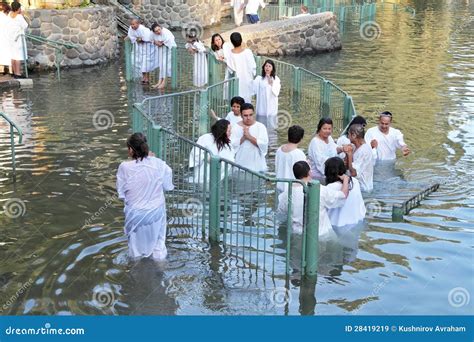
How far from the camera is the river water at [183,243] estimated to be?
8.35 m

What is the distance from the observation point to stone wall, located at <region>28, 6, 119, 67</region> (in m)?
20.8

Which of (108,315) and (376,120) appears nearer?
(108,315)

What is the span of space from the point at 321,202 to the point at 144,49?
10855 mm

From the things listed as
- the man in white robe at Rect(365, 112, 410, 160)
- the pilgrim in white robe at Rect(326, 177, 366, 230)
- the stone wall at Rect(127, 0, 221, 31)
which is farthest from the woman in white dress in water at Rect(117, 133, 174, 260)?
the stone wall at Rect(127, 0, 221, 31)

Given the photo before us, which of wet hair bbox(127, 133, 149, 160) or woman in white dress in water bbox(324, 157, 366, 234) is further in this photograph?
woman in white dress in water bbox(324, 157, 366, 234)

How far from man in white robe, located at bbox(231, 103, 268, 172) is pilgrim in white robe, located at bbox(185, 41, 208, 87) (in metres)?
6.36

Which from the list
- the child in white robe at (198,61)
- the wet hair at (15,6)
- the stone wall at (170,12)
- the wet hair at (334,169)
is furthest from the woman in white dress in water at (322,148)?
the stone wall at (170,12)

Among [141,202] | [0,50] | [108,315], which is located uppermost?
[0,50]

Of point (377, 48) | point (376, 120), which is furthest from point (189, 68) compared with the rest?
point (377, 48)

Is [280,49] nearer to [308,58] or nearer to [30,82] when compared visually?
[308,58]

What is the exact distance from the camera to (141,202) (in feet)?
29.6

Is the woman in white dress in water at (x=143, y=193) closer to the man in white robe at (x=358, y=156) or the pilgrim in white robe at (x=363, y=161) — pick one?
the man in white robe at (x=358, y=156)

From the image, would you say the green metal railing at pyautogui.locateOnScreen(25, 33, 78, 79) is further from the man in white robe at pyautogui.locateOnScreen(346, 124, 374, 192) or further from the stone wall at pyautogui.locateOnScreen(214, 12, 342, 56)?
the man in white robe at pyautogui.locateOnScreen(346, 124, 374, 192)

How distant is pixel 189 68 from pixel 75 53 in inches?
121
